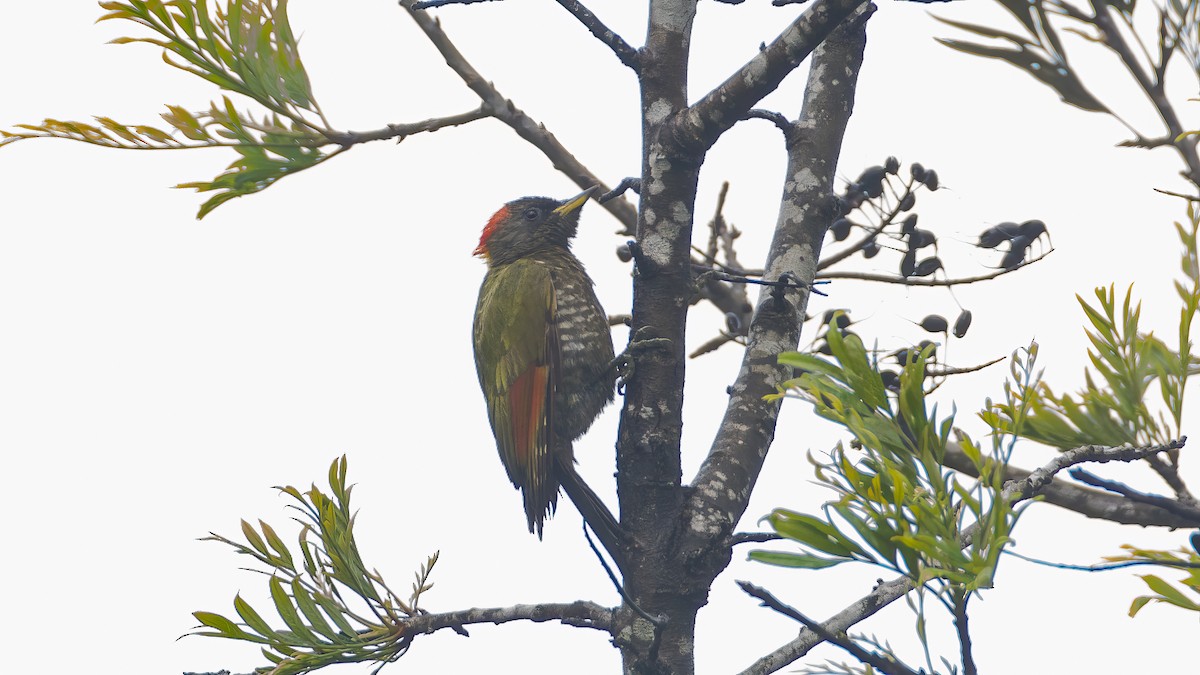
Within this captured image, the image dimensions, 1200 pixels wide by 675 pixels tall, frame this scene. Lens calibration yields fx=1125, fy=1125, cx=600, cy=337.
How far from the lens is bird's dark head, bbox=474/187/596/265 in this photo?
16.1 feet

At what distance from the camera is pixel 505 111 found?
3201 mm

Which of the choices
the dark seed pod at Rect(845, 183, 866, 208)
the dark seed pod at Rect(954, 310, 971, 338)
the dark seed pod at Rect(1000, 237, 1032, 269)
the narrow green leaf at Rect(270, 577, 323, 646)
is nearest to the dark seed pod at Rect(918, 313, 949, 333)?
the dark seed pod at Rect(954, 310, 971, 338)

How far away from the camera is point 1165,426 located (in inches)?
81.1

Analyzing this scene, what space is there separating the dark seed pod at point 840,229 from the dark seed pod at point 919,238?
202mm

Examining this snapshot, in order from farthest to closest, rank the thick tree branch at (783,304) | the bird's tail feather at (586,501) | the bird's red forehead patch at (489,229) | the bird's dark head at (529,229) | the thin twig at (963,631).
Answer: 1. the bird's red forehead patch at (489,229)
2. the bird's dark head at (529,229)
3. the bird's tail feather at (586,501)
4. the thick tree branch at (783,304)
5. the thin twig at (963,631)

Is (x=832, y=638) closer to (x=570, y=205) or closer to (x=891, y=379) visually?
(x=891, y=379)

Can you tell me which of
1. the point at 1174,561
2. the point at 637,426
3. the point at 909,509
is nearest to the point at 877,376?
the point at 909,509

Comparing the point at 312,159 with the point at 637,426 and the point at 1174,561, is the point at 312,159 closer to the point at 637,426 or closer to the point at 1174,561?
the point at 637,426

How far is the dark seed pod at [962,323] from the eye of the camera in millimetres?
2861

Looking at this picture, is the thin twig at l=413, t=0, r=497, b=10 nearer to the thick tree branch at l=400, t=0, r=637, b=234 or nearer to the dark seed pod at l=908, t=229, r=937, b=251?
the thick tree branch at l=400, t=0, r=637, b=234

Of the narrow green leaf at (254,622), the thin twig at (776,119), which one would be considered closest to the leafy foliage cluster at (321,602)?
the narrow green leaf at (254,622)

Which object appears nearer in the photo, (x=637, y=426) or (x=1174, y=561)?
(x=1174, y=561)

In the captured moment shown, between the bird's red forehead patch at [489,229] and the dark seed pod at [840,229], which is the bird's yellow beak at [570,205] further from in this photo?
the dark seed pod at [840,229]

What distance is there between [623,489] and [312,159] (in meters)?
1.08
